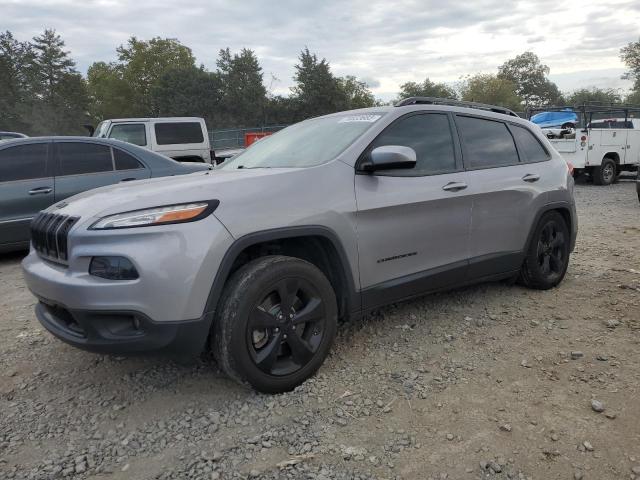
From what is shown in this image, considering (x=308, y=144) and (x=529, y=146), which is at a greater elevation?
(x=308, y=144)

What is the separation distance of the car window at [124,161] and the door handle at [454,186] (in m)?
4.31

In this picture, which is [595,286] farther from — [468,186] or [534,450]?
[534,450]

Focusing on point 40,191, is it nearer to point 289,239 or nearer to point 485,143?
point 289,239

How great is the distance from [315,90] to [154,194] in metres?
43.6

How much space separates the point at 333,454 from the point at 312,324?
2.52ft

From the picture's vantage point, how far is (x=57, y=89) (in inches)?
2067

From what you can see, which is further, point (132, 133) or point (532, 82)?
point (532, 82)

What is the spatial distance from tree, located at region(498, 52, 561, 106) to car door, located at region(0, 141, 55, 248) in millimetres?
94327

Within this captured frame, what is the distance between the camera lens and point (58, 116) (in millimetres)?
48875

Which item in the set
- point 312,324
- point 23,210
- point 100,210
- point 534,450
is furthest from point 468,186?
point 23,210

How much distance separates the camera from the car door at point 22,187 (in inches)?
225

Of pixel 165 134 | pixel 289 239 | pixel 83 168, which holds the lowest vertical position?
pixel 289 239

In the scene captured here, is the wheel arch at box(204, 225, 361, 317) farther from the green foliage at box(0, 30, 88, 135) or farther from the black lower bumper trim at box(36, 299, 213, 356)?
the green foliage at box(0, 30, 88, 135)

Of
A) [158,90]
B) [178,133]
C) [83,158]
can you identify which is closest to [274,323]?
[83,158]
